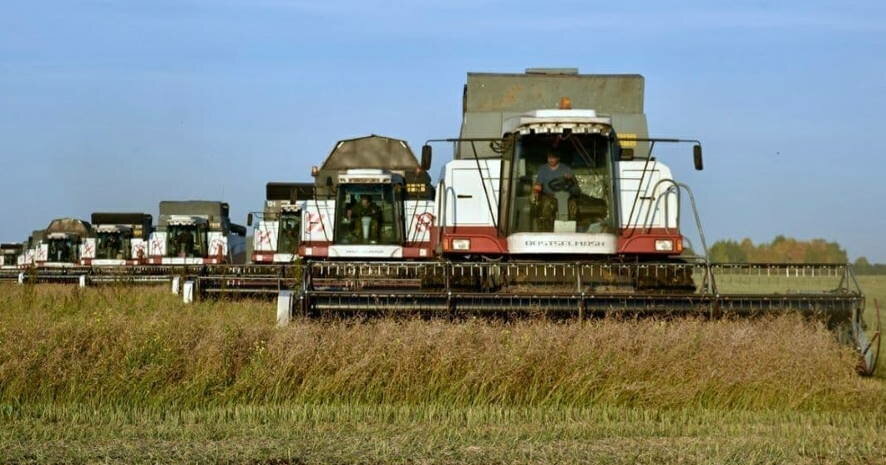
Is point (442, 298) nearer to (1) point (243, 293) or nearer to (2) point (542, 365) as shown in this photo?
(2) point (542, 365)

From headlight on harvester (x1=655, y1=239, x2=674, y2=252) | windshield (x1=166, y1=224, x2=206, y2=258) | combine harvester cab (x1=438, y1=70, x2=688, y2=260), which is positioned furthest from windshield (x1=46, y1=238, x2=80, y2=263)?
headlight on harvester (x1=655, y1=239, x2=674, y2=252)

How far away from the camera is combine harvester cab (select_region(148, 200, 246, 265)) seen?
30.4 metres

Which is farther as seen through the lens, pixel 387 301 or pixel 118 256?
pixel 118 256

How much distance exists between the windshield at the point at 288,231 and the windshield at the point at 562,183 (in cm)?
1441

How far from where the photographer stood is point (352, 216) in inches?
714

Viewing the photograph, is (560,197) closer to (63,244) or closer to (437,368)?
(437,368)

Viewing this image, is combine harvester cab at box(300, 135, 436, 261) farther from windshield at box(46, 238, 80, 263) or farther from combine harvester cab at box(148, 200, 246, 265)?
windshield at box(46, 238, 80, 263)

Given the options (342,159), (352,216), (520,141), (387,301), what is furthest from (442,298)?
(342,159)

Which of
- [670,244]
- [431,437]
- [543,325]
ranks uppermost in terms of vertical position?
[670,244]

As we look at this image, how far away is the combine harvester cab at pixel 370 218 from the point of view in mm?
17984

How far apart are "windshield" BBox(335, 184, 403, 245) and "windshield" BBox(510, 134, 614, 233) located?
7.10m

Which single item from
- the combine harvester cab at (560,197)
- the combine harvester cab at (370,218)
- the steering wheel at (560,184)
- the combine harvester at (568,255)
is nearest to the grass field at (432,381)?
the combine harvester at (568,255)

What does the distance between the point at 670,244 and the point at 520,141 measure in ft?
5.62

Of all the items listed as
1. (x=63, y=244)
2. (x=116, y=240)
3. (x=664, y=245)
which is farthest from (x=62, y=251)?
(x=664, y=245)
